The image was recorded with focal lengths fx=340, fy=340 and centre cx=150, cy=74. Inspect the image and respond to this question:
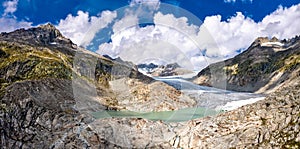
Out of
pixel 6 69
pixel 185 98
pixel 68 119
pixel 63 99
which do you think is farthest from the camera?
pixel 185 98

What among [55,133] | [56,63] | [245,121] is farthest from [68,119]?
[56,63]

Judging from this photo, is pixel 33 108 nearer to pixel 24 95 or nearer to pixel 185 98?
pixel 24 95

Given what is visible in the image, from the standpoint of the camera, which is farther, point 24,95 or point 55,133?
point 24,95

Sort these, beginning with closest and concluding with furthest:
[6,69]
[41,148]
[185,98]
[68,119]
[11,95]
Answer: [41,148] < [68,119] < [11,95] < [6,69] < [185,98]

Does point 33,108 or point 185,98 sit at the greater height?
point 185,98

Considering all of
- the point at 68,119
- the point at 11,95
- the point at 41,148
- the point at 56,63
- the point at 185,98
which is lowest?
the point at 41,148

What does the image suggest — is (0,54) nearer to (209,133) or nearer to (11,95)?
(11,95)

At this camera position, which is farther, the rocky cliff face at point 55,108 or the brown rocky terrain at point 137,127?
the rocky cliff face at point 55,108

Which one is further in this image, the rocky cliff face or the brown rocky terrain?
the rocky cliff face

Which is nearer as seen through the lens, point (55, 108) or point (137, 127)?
point (137, 127)

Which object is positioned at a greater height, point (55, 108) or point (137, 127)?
point (55, 108)
